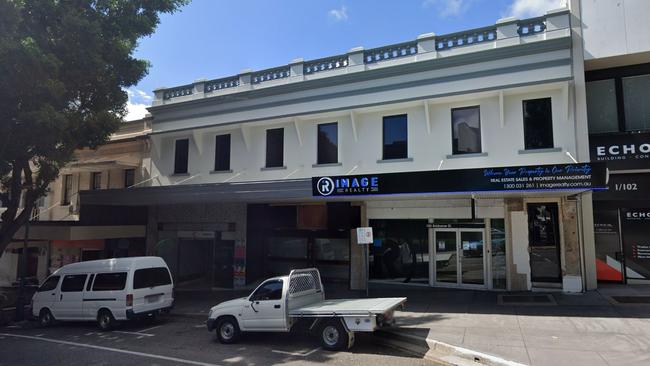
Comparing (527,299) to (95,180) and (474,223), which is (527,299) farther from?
→ (95,180)

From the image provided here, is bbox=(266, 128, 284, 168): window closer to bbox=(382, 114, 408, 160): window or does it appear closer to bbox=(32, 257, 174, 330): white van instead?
bbox=(382, 114, 408, 160): window

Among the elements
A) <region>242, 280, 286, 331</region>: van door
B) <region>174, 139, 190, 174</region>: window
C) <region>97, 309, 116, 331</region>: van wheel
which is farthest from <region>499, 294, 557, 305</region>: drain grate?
<region>174, 139, 190, 174</region>: window

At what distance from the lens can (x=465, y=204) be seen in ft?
49.4

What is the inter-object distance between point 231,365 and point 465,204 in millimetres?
9509

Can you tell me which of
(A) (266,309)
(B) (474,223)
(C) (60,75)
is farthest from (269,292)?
(C) (60,75)

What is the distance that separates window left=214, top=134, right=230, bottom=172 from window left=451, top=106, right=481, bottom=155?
945 cm

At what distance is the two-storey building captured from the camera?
533 inches

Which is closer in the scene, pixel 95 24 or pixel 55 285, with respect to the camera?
pixel 95 24

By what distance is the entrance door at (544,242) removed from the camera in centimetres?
1394

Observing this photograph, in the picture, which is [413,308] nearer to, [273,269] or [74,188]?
[273,269]

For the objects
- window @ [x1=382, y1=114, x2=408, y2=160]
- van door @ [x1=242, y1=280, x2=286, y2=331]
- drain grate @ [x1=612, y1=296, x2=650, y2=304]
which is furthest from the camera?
window @ [x1=382, y1=114, x2=408, y2=160]

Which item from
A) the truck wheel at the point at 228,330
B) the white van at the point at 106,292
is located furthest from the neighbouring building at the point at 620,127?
the white van at the point at 106,292

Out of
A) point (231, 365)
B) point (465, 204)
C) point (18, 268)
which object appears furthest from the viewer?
point (18, 268)

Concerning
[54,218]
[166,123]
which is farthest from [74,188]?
[166,123]
